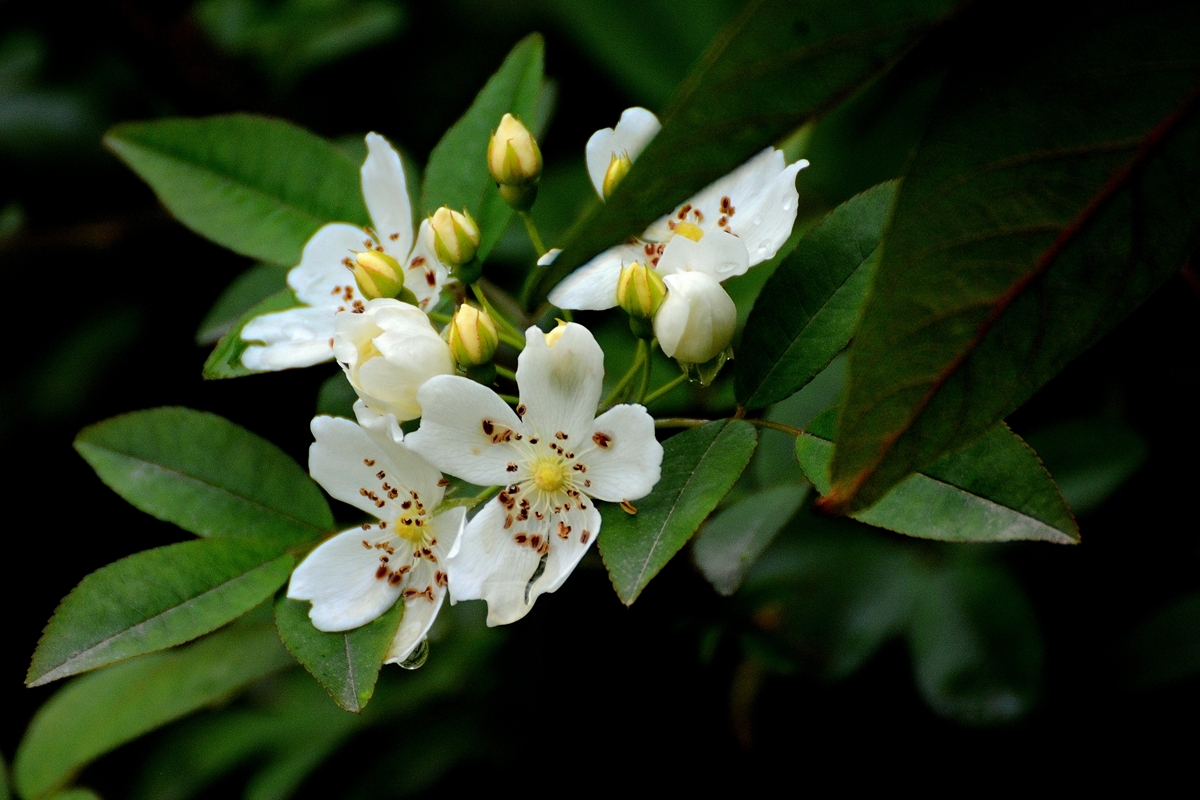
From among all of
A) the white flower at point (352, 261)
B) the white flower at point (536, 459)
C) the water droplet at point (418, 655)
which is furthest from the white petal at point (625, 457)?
the white flower at point (352, 261)

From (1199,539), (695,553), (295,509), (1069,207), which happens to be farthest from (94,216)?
(1199,539)

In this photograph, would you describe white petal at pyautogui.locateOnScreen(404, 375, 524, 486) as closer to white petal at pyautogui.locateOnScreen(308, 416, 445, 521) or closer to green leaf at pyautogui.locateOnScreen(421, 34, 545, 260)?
white petal at pyautogui.locateOnScreen(308, 416, 445, 521)

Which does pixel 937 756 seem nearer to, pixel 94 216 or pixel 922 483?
pixel 922 483

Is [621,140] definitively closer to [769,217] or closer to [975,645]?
[769,217]

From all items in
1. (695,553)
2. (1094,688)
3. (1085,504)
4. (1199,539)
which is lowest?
(1094,688)

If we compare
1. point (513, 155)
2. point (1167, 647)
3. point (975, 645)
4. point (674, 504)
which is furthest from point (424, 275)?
point (1167, 647)

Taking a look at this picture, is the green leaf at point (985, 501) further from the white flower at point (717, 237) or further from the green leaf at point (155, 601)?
the green leaf at point (155, 601)
